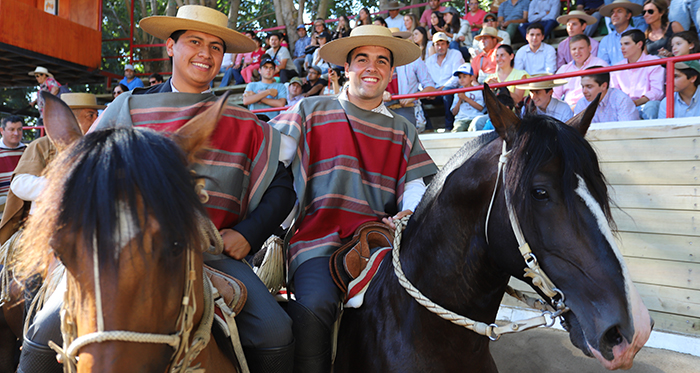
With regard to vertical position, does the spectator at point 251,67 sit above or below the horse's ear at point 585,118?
above

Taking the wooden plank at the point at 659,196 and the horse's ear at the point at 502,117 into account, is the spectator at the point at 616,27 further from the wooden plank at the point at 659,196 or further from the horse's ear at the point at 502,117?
the horse's ear at the point at 502,117

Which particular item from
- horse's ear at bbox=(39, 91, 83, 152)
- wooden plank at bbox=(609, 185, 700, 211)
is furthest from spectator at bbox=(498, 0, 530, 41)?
horse's ear at bbox=(39, 91, 83, 152)

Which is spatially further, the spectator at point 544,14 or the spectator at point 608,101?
the spectator at point 544,14

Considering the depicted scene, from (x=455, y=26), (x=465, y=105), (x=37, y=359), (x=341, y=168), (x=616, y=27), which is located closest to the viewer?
(x=37, y=359)

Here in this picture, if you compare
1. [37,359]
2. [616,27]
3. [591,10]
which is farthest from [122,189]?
[591,10]

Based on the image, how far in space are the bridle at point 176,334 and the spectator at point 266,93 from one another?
760cm

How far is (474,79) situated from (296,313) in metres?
6.07

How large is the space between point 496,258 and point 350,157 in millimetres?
1194

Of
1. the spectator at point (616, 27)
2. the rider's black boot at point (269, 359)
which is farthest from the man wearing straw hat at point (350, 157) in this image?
the spectator at point (616, 27)

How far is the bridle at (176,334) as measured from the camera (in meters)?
1.19

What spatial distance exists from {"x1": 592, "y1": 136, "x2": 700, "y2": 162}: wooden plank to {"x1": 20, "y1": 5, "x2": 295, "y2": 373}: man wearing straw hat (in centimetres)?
258

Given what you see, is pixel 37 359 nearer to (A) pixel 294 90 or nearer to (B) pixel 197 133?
(B) pixel 197 133

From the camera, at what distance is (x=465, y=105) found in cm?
694

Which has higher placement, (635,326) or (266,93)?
(266,93)
